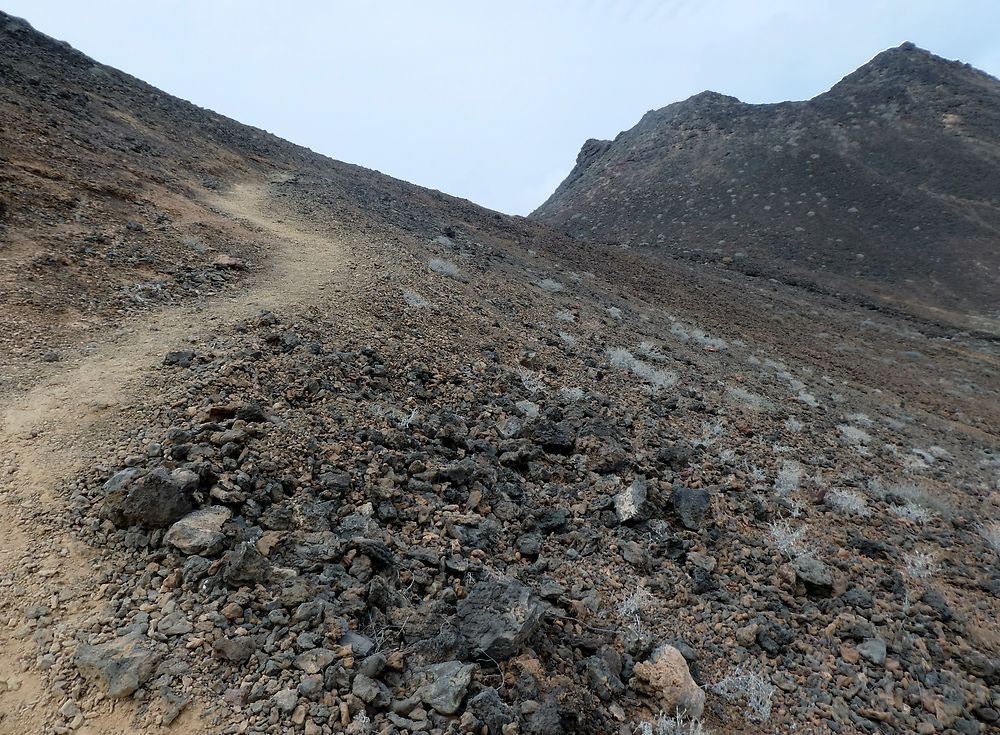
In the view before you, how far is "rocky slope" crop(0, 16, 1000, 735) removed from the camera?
2875mm

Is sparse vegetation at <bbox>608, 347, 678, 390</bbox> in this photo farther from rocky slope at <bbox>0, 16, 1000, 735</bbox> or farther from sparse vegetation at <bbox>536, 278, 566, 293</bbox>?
sparse vegetation at <bbox>536, 278, 566, 293</bbox>

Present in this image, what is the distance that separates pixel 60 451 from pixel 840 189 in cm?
3195

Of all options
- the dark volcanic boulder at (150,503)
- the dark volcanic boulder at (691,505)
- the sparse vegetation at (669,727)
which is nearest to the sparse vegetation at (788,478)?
the dark volcanic boulder at (691,505)

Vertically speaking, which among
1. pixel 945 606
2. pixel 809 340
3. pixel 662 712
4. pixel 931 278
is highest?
pixel 931 278

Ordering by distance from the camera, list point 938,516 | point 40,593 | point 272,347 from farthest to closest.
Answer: point 938,516, point 272,347, point 40,593

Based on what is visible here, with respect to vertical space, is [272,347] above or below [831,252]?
below

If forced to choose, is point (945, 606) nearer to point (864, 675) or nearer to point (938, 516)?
point (864, 675)

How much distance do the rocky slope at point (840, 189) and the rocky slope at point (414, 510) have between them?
1511 cm

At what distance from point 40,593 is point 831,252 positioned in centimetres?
2745

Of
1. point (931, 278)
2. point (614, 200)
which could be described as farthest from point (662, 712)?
point (614, 200)

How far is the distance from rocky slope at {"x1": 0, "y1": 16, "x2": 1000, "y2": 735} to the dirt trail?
21 millimetres

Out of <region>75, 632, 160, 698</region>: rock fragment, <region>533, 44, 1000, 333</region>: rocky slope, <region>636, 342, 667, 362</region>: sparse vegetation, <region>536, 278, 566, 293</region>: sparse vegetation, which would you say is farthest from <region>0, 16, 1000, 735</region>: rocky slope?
<region>533, 44, 1000, 333</region>: rocky slope

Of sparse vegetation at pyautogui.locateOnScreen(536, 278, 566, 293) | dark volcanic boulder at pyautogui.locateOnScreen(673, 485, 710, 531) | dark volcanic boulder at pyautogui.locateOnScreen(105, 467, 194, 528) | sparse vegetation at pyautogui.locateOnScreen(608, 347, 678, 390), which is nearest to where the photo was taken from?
dark volcanic boulder at pyautogui.locateOnScreen(105, 467, 194, 528)

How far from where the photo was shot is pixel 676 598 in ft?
14.1
